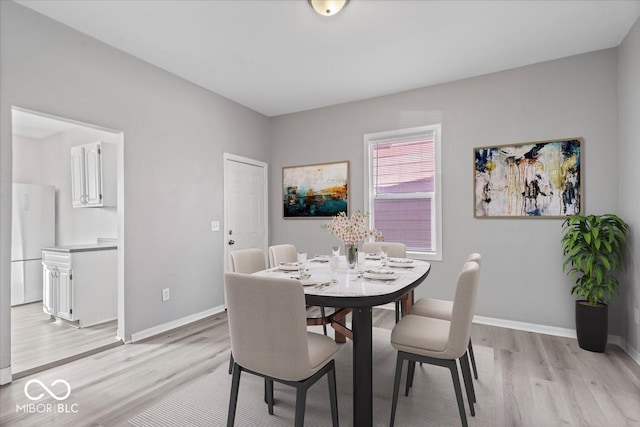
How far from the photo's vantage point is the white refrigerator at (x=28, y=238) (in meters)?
4.36

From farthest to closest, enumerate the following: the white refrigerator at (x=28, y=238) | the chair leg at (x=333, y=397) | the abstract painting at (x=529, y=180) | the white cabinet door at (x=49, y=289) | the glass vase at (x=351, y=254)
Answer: the white refrigerator at (x=28, y=238) → the white cabinet door at (x=49, y=289) → the abstract painting at (x=529, y=180) → the glass vase at (x=351, y=254) → the chair leg at (x=333, y=397)

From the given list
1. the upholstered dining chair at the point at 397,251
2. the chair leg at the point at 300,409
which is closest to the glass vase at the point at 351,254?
the upholstered dining chair at the point at 397,251

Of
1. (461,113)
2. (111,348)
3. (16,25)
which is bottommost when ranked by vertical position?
(111,348)

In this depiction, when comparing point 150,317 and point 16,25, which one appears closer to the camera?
point 16,25

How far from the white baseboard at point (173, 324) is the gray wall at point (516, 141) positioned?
2.59 meters

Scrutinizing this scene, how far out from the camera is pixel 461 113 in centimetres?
363

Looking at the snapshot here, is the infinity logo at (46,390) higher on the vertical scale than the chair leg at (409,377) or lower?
lower

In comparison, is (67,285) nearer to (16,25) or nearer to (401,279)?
(16,25)

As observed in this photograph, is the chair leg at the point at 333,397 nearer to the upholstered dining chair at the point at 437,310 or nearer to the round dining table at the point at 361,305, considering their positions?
the round dining table at the point at 361,305

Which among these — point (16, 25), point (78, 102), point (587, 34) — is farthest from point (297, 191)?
point (587, 34)

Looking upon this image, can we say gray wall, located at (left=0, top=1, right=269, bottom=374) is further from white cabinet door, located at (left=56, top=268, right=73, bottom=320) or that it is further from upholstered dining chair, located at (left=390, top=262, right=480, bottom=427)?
upholstered dining chair, located at (left=390, top=262, right=480, bottom=427)

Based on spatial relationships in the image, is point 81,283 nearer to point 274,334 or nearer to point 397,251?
point 274,334

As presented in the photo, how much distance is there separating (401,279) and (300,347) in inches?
34.5

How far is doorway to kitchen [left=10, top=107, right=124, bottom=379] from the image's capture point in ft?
9.87
